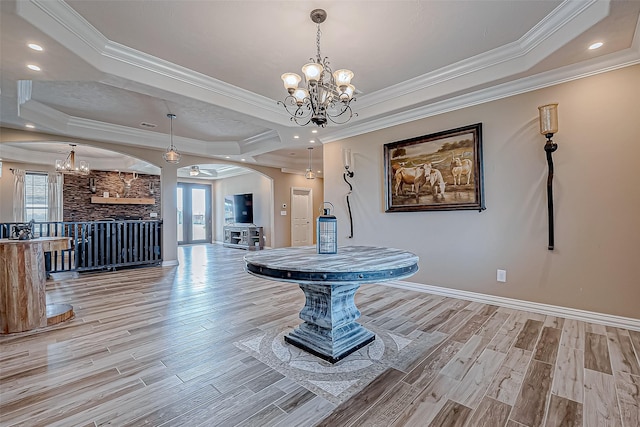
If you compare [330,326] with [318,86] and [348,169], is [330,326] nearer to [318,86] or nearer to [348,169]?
[318,86]

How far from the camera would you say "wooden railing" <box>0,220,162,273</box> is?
202 inches

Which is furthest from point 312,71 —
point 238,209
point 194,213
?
point 194,213

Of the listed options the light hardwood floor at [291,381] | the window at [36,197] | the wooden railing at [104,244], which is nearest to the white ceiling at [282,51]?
the wooden railing at [104,244]

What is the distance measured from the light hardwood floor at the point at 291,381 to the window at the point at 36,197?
682cm

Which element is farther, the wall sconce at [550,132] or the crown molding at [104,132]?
the crown molding at [104,132]

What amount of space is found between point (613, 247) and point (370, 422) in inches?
114

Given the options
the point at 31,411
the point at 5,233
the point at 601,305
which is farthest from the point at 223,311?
the point at 5,233

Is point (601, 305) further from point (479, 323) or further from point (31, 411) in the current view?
point (31, 411)

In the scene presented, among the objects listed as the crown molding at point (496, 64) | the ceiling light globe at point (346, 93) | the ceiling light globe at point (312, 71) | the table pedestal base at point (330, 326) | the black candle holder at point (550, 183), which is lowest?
the table pedestal base at point (330, 326)

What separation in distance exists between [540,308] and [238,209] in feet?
28.3

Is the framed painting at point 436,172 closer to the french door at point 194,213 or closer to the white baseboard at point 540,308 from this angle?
the white baseboard at point 540,308

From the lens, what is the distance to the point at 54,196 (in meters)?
7.91

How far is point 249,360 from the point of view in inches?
81.5

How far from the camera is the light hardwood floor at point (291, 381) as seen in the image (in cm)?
150
